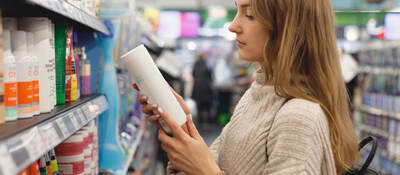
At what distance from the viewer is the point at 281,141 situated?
1041 mm

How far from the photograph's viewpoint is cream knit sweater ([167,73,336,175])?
1.03 metres

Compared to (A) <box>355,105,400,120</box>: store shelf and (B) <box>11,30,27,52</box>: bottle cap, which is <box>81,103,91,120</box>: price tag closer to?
(B) <box>11,30,27,52</box>: bottle cap

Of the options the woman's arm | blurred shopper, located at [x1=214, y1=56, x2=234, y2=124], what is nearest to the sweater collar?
the woman's arm

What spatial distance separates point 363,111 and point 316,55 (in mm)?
5307

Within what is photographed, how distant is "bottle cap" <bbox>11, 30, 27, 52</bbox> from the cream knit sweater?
0.71m

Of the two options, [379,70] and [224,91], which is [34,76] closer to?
[379,70]

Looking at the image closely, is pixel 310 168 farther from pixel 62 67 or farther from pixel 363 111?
pixel 363 111

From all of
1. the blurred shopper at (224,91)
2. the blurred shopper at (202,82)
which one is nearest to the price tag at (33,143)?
the blurred shopper at (202,82)

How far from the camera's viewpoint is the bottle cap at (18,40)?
96cm

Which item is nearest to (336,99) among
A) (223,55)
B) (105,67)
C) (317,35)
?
(317,35)

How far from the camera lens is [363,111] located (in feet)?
19.5

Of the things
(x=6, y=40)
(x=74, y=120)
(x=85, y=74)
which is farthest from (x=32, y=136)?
(x=85, y=74)

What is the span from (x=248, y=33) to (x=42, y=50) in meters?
0.65

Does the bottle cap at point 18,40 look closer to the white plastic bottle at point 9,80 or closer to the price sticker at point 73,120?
the white plastic bottle at point 9,80
